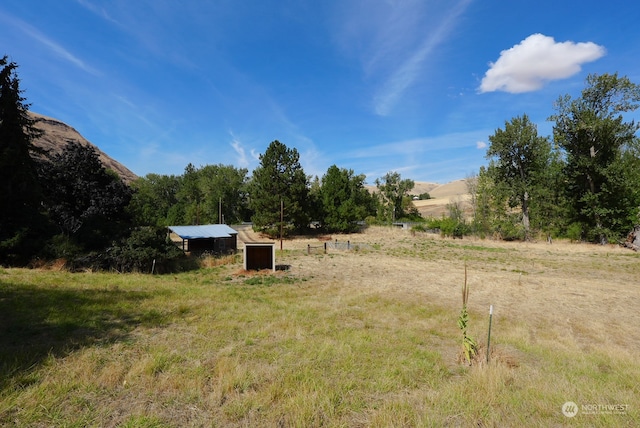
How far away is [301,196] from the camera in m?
48.8

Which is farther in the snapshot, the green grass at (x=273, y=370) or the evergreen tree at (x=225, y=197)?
the evergreen tree at (x=225, y=197)

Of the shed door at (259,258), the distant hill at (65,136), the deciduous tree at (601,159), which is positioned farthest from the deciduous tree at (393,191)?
the distant hill at (65,136)

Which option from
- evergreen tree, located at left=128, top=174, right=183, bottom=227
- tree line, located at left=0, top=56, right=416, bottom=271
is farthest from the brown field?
evergreen tree, located at left=128, top=174, right=183, bottom=227

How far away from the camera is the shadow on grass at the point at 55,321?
6153 millimetres

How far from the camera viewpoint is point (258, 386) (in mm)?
5465

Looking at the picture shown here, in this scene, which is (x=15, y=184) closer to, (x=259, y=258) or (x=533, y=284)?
(x=259, y=258)

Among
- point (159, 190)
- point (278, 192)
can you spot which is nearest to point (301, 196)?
point (278, 192)

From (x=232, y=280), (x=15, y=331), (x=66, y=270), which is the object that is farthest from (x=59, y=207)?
(x=15, y=331)

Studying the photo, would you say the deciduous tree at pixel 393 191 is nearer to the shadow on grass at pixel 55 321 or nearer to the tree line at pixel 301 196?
the tree line at pixel 301 196

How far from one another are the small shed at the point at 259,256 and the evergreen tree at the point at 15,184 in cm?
1316

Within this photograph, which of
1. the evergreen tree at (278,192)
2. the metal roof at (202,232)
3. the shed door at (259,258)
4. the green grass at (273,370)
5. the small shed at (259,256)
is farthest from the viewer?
the evergreen tree at (278,192)

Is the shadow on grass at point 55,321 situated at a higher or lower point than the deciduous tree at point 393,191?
lower

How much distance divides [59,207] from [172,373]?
91.8 ft

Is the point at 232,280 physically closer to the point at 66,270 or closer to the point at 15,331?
the point at 66,270
